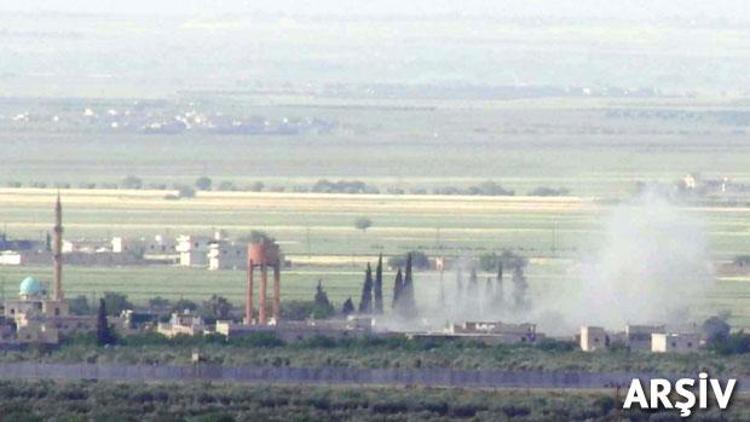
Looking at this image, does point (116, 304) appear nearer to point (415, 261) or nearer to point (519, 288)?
point (519, 288)

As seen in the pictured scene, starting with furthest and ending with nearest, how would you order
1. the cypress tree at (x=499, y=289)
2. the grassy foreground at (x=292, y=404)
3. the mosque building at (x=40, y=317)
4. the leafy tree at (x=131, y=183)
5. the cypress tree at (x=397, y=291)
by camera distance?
the leafy tree at (x=131, y=183) < the cypress tree at (x=499, y=289) < the cypress tree at (x=397, y=291) < the mosque building at (x=40, y=317) < the grassy foreground at (x=292, y=404)

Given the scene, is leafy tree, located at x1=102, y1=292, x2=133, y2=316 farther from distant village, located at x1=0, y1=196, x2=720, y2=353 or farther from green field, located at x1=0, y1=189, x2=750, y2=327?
green field, located at x1=0, y1=189, x2=750, y2=327

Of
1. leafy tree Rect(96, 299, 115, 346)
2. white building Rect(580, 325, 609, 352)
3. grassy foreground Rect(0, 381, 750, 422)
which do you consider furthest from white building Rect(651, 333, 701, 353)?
grassy foreground Rect(0, 381, 750, 422)

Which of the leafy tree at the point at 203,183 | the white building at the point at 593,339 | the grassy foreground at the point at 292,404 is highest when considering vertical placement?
the leafy tree at the point at 203,183

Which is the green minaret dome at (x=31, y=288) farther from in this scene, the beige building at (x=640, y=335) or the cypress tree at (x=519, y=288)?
the beige building at (x=640, y=335)

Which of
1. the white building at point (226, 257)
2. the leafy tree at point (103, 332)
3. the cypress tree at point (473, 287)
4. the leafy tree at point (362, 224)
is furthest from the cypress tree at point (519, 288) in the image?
the leafy tree at point (362, 224)

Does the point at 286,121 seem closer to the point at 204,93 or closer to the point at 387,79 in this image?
the point at 204,93
